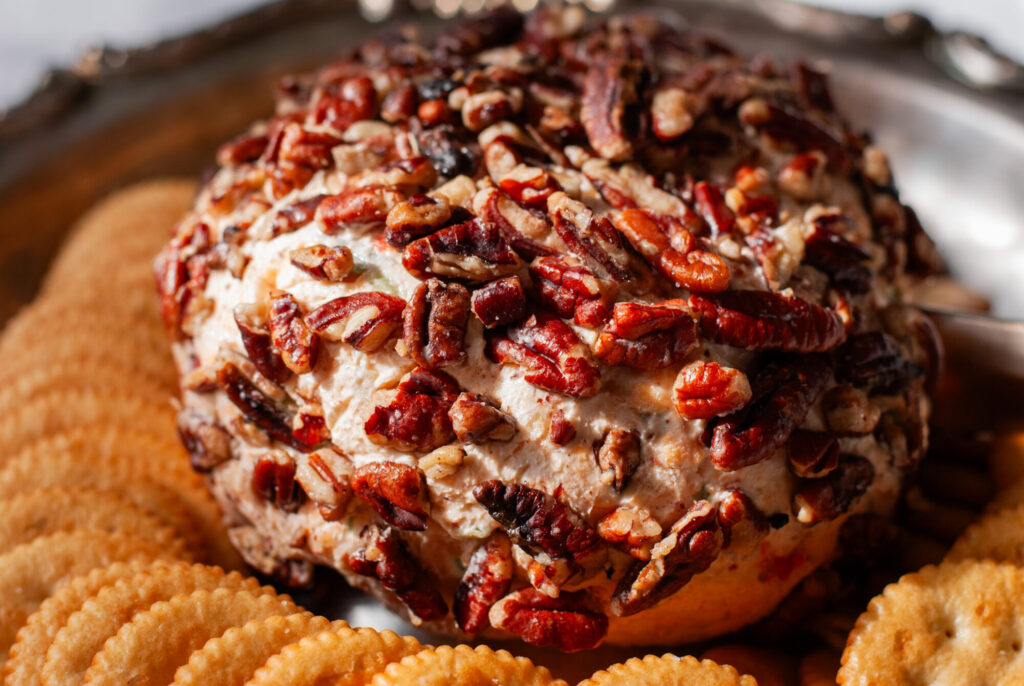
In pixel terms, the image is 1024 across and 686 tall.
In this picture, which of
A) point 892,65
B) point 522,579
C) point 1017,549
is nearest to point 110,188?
point 522,579

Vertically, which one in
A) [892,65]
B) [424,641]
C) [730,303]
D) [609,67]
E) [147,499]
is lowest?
[424,641]

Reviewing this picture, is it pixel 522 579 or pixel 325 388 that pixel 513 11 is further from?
pixel 522 579

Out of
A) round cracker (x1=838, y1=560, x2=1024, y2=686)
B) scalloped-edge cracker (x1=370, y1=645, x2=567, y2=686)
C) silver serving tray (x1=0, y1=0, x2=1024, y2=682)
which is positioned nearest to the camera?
scalloped-edge cracker (x1=370, y1=645, x2=567, y2=686)

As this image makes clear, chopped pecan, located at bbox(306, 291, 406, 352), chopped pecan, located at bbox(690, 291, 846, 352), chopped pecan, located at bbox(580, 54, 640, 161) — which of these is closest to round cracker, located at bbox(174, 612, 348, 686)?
chopped pecan, located at bbox(306, 291, 406, 352)

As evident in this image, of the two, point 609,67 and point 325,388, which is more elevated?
point 609,67

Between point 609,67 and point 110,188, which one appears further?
point 110,188

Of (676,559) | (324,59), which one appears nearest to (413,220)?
(676,559)

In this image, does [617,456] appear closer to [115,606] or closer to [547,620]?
[547,620]

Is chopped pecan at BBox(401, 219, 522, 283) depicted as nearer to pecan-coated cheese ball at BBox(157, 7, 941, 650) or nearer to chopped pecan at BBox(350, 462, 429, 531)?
pecan-coated cheese ball at BBox(157, 7, 941, 650)
